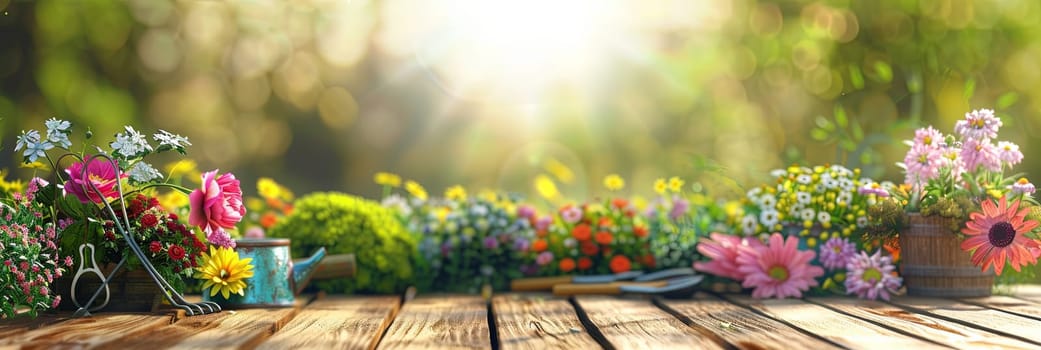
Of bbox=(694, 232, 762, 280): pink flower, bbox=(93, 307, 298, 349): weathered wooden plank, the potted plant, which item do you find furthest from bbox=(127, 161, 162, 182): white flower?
the potted plant

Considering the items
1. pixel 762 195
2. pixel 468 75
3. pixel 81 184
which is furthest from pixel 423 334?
pixel 468 75

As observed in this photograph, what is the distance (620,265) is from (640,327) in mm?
1165

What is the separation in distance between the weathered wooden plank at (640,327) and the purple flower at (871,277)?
636mm

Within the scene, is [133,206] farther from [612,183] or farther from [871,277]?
[871,277]

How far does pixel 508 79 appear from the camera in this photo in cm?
599

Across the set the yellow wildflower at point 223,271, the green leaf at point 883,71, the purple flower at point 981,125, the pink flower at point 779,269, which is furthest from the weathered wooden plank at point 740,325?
the green leaf at point 883,71

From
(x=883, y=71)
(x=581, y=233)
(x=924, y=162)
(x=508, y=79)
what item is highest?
(x=508, y=79)

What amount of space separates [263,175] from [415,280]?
3370 mm

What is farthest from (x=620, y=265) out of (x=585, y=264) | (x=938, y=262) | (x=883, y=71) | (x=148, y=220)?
(x=883, y=71)

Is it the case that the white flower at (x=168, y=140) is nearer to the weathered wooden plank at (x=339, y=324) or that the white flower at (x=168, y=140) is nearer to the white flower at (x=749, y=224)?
the weathered wooden plank at (x=339, y=324)

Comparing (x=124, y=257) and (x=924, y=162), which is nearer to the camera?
(x=124, y=257)

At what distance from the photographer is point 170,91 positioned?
19.5 feet

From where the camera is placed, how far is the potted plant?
2.65 meters

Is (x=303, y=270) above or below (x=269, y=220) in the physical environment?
below
